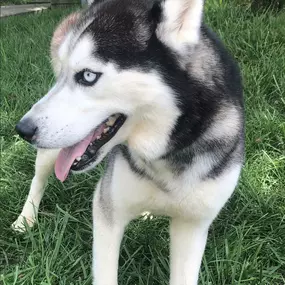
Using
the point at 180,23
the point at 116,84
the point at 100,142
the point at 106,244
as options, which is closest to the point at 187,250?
the point at 106,244

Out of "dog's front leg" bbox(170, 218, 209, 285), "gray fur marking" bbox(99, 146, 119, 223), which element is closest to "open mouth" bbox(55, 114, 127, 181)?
"gray fur marking" bbox(99, 146, 119, 223)

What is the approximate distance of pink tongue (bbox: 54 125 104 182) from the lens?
201 centimetres

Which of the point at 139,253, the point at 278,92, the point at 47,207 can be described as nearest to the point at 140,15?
the point at 139,253

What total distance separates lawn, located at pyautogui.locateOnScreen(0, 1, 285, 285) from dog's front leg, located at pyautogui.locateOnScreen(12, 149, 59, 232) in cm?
7

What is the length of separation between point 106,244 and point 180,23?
3.53ft

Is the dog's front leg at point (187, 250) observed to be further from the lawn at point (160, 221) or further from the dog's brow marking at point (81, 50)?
the dog's brow marking at point (81, 50)

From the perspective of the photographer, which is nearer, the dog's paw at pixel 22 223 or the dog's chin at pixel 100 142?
the dog's chin at pixel 100 142

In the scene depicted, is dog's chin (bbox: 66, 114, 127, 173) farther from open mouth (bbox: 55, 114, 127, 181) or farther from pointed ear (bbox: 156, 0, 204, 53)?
pointed ear (bbox: 156, 0, 204, 53)

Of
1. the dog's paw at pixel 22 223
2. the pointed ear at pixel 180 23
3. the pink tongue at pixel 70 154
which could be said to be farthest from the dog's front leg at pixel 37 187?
the pointed ear at pixel 180 23

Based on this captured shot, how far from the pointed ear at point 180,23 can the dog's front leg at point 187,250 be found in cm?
89

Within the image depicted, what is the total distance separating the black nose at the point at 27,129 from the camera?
1904 millimetres

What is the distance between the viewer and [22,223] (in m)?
3.05

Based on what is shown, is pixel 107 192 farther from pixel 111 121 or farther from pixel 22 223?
pixel 22 223

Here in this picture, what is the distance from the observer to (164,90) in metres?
1.93
